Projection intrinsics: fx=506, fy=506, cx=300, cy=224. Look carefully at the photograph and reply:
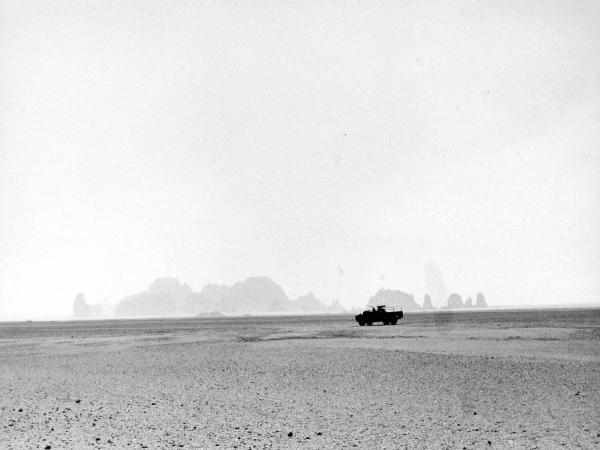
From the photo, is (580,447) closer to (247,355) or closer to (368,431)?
(368,431)

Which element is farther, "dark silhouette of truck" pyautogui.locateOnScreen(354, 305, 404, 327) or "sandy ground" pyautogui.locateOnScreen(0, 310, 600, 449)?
"dark silhouette of truck" pyautogui.locateOnScreen(354, 305, 404, 327)

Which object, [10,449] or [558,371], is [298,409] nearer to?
[10,449]

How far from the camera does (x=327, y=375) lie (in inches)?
682

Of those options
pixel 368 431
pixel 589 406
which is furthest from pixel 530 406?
pixel 368 431

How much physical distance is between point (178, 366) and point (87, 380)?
13.4ft

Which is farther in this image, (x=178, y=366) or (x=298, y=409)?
→ (x=178, y=366)

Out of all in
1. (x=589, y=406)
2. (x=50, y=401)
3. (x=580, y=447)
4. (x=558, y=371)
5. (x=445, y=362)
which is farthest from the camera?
(x=445, y=362)

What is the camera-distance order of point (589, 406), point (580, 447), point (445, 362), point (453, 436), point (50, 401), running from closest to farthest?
point (580, 447) → point (453, 436) → point (589, 406) → point (50, 401) → point (445, 362)

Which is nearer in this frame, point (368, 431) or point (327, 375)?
point (368, 431)

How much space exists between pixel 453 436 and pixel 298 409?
3935 mm

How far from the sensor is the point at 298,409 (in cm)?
1213

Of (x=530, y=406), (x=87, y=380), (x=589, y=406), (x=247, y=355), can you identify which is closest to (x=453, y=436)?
(x=530, y=406)

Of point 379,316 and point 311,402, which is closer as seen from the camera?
point 311,402

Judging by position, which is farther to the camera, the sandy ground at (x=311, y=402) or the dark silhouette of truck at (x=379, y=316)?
the dark silhouette of truck at (x=379, y=316)
